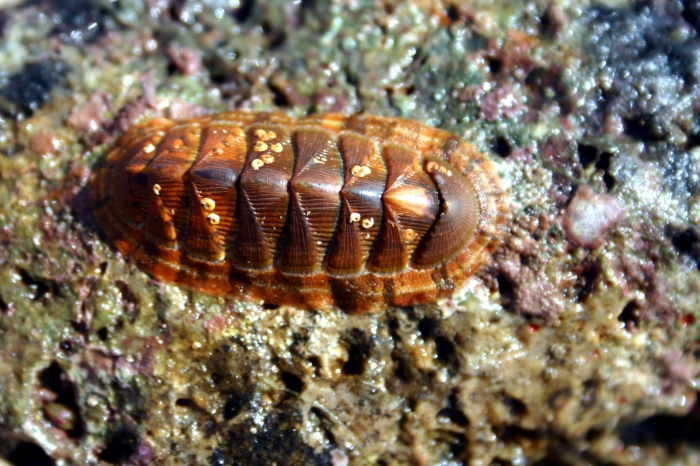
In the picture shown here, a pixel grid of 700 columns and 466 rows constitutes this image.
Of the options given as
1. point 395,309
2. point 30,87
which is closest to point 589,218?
point 395,309

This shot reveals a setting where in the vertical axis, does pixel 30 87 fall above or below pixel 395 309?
above

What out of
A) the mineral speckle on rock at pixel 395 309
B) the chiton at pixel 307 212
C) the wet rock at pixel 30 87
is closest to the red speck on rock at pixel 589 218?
the mineral speckle on rock at pixel 395 309

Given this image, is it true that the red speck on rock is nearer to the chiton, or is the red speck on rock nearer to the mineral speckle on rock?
the mineral speckle on rock

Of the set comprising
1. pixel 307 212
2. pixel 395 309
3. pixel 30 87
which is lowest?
pixel 395 309

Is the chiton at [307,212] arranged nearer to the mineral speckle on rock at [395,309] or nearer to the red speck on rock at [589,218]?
the mineral speckle on rock at [395,309]

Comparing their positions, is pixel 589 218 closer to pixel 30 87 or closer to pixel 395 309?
pixel 395 309
